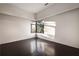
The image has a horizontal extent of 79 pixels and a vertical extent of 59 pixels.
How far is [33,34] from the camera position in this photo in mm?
1535

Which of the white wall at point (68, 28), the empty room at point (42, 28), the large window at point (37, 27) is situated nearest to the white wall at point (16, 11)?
the empty room at point (42, 28)

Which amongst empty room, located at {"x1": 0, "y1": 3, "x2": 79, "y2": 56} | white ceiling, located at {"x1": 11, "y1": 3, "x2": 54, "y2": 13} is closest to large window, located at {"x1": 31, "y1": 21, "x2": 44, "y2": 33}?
empty room, located at {"x1": 0, "y1": 3, "x2": 79, "y2": 56}

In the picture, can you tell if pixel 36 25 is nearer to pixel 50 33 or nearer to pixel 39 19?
pixel 39 19

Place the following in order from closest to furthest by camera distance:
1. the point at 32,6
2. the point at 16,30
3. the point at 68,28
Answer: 1. the point at 32,6
2. the point at 16,30
3. the point at 68,28

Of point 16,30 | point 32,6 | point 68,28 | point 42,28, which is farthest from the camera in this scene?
point 68,28

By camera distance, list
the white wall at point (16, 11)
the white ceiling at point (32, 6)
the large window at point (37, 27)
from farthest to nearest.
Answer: the white wall at point (16, 11)
the large window at point (37, 27)
the white ceiling at point (32, 6)

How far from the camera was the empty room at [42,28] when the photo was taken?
1.45 metres

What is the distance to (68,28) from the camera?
5.77 ft

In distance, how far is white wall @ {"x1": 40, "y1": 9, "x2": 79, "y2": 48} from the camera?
159cm

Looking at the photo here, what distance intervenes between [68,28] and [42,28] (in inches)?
35.7

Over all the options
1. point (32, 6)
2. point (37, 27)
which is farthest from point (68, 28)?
point (32, 6)

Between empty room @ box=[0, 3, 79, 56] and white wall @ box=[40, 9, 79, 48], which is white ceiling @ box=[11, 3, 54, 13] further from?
white wall @ box=[40, 9, 79, 48]

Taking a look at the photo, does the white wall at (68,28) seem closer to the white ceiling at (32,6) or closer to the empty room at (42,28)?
the empty room at (42,28)

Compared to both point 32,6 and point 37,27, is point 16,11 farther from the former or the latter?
point 37,27
